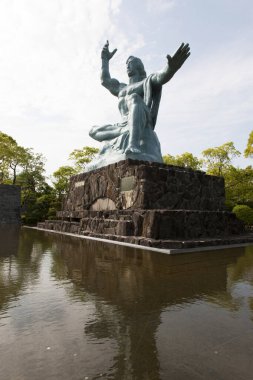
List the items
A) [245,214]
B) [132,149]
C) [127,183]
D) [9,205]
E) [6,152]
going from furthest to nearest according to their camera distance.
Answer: [6,152], [9,205], [245,214], [132,149], [127,183]

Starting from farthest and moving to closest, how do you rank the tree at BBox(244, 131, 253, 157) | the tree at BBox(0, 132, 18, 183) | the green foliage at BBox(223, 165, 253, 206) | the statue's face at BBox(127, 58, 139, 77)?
the tree at BBox(0, 132, 18, 183) < the green foliage at BBox(223, 165, 253, 206) < the tree at BBox(244, 131, 253, 157) < the statue's face at BBox(127, 58, 139, 77)

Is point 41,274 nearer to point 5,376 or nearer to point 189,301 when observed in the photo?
point 189,301

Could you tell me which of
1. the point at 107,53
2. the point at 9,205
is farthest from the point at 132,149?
the point at 9,205

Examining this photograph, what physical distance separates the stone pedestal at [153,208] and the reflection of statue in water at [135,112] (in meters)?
0.85

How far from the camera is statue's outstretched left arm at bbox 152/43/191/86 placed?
8.05 metres

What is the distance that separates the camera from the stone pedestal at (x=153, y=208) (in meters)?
6.33

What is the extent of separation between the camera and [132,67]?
10.3 meters

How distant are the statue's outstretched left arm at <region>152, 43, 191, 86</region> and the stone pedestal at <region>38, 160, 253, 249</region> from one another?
9.12ft

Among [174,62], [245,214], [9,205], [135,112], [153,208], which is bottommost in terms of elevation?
[153,208]

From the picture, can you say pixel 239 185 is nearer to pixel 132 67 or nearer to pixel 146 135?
pixel 146 135

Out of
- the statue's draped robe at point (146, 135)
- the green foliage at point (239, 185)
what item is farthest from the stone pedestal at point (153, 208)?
the green foliage at point (239, 185)

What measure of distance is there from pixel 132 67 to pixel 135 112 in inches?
89.8

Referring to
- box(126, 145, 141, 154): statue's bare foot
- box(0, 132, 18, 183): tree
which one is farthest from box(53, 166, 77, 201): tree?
box(126, 145, 141, 154): statue's bare foot

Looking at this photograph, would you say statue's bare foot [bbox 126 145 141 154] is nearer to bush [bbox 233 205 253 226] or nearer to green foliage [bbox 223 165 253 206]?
bush [bbox 233 205 253 226]
